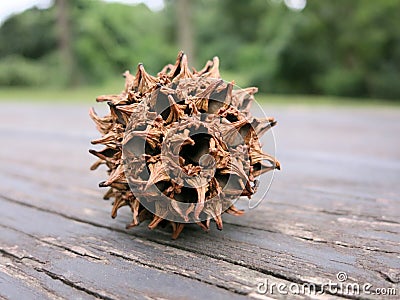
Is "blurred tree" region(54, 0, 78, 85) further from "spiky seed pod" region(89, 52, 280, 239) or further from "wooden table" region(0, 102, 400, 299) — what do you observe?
"spiky seed pod" region(89, 52, 280, 239)

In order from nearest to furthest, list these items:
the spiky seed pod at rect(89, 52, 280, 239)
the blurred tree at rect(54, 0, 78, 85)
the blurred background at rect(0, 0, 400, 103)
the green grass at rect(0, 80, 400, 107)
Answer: the spiky seed pod at rect(89, 52, 280, 239)
the green grass at rect(0, 80, 400, 107)
the blurred background at rect(0, 0, 400, 103)
the blurred tree at rect(54, 0, 78, 85)

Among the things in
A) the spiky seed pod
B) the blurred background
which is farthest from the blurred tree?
the spiky seed pod

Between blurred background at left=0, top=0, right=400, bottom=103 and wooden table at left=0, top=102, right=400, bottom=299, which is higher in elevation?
blurred background at left=0, top=0, right=400, bottom=103

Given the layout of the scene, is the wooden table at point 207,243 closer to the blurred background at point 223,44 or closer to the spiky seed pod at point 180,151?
the spiky seed pod at point 180,151

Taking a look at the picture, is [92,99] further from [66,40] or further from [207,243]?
[207,243]

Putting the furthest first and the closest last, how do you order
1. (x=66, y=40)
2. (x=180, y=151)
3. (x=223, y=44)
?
(x=223, y=44)
(x=66, y=40)
(x=180, y=151)

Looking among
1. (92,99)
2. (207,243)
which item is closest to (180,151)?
(207,243)

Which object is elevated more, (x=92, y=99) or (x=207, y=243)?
(x=92, y=99)
